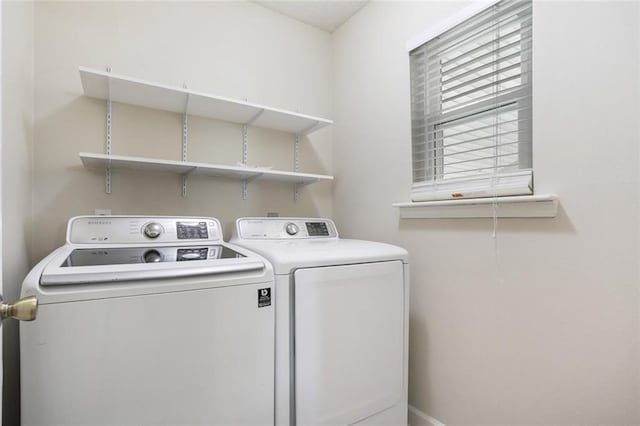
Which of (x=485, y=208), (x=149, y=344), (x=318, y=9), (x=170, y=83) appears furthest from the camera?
(x=318, y=9)

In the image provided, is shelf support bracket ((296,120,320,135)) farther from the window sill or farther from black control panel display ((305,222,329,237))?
the window sill

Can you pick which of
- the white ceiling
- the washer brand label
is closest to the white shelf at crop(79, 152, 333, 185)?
the washer brand label

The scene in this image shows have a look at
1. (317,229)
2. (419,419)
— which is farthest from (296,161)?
(419,419)

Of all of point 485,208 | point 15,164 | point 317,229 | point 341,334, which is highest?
point 15,164

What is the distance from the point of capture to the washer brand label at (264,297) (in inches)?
45.0

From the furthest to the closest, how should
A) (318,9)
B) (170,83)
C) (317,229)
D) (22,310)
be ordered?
(318,9), (317,229), (170,83), (22,310)

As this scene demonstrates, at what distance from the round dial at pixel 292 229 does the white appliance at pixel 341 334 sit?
0.52m

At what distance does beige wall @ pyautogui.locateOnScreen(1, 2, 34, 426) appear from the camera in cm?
103

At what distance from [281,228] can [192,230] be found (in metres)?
0.50

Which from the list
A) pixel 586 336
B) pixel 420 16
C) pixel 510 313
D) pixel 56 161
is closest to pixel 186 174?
pixel 56 161

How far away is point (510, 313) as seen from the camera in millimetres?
1353

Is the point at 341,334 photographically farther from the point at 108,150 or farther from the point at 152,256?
the point at 108,150

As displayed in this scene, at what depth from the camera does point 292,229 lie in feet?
6.43

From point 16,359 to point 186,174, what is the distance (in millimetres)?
1098
